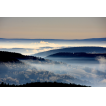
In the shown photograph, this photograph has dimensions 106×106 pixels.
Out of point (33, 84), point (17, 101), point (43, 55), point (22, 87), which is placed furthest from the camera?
point (43, 55)

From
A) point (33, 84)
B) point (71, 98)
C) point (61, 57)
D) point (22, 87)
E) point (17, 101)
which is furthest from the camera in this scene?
point (61, 57)

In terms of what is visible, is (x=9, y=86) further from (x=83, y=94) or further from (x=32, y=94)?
(x=83, y=94)

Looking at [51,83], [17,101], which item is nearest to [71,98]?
[51,83]

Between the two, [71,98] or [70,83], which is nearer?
[71,98]

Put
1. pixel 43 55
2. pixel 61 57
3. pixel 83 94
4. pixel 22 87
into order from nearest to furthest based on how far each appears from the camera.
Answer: pixel 83 94
pixel 22 87
pixel 43 55
pixel 61 57

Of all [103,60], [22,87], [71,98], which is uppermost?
[103,60]

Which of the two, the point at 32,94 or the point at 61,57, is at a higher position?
the point at 61,57

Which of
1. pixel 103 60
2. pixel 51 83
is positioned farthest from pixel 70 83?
pixel 103 60

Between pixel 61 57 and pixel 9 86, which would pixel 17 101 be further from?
pixel 61 57

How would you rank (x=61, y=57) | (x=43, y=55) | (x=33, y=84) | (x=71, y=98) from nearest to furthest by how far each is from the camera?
(x=71, y=98)
(x=33, y=84)
(x=43, y=55)
(x=61, y=57)
